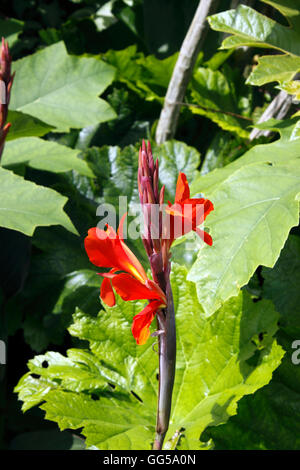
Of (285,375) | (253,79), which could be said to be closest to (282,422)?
(285,375)

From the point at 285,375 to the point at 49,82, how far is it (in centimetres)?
89

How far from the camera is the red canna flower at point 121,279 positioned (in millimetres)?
560

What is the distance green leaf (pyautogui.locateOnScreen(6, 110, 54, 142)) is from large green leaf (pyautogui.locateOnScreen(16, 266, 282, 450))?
0.50 meters

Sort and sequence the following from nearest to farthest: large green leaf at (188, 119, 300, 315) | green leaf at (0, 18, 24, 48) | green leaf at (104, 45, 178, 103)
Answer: large green leaf at (188, 119, 300, 315), green leaf at (104, 45, 178, 103), green leaf at (0, 18, 24, 48)

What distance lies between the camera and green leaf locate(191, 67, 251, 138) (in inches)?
49.0

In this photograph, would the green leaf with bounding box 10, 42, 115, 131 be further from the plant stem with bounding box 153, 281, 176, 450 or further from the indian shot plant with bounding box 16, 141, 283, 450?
the plant stem with bounding box 153, 281, 176, 450

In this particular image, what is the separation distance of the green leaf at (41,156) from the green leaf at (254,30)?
42 centimetres

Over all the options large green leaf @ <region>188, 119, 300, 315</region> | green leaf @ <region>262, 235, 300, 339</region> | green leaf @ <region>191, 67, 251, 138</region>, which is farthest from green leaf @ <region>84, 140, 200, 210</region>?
large green leaf @ <region>188, 119, 300, 315</region>

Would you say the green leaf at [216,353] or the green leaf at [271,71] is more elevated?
the green leaf at [271,71]

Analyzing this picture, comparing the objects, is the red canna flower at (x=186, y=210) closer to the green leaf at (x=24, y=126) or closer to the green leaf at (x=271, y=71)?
the green leaf at (x=271, y=71)

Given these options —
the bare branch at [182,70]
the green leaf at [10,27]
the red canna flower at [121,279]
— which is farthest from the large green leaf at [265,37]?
the green leaf at [10,27]

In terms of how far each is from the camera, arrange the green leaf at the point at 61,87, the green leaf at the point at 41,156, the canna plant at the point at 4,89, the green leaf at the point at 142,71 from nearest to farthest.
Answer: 1. the canna plant at the point at 4,89
2. the green leaf at the point at 41,156
3. the green leaf at the point at 61,87
4. the green leaf at the point at 142,71

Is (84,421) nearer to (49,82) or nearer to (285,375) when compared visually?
(285,375)

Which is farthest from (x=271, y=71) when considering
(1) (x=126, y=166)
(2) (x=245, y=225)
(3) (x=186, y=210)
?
(1) (x=126, y=166)
